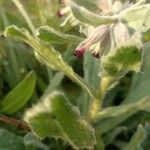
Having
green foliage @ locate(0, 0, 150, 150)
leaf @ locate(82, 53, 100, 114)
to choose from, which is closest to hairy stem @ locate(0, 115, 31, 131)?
green foliage @ locate(0, 0, 150, 150)

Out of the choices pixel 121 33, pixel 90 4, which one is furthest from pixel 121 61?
pixel 90 4

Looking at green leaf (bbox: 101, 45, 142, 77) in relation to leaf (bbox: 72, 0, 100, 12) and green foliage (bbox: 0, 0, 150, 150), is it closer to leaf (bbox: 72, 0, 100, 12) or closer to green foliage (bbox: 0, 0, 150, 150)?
green foliage (bbox: 0, 0, 150, 150)

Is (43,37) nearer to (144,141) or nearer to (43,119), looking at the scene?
(43,119)

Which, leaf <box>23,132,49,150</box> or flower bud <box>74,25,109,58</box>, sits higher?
flower bud <box>74,25,109,58</box>

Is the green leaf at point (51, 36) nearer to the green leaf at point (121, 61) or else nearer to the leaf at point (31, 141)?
the green leaf at point (121, 61)

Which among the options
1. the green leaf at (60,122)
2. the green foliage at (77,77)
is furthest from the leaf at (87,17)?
the green leaf at (60,122)

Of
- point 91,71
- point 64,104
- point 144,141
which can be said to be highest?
point 64,104

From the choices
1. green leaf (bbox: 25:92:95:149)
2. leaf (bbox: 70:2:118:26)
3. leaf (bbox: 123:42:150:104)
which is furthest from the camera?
leaf (bbox: 123:42:150:104)

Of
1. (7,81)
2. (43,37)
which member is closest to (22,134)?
(7,81)
